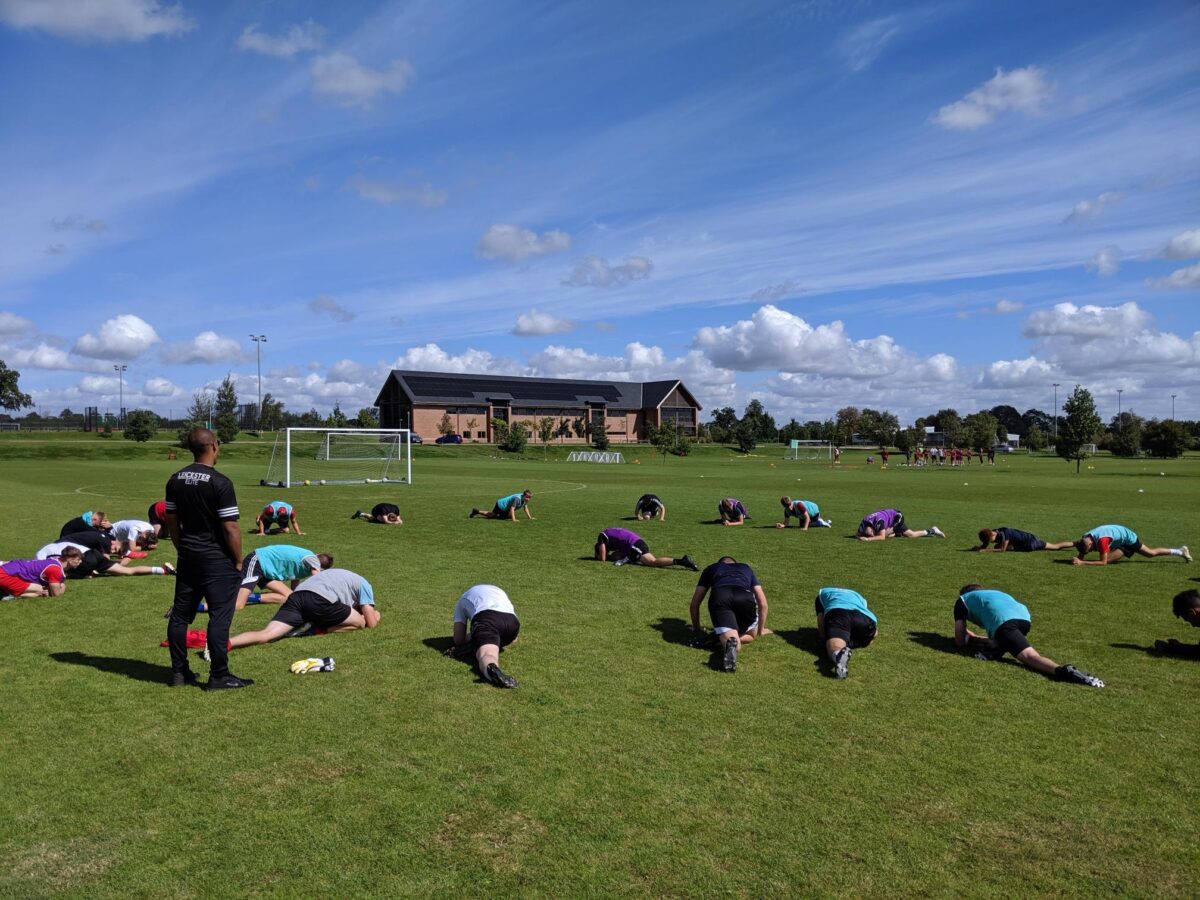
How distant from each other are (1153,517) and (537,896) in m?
27.4

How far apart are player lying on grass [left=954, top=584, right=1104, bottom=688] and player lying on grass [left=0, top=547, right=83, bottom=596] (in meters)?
12.6

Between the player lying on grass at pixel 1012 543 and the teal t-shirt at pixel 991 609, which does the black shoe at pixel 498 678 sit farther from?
the player lying on grass at pixel 1012 543

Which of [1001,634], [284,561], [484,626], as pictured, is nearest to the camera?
[484,626]

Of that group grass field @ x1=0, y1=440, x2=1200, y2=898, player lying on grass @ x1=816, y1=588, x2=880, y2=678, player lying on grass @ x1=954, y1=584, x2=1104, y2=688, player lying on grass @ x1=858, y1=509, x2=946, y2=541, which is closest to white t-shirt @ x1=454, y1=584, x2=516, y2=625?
grass field @ x1=0, y1=440, x2=1200, y2=898

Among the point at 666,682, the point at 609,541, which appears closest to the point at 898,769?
the point at 666,682

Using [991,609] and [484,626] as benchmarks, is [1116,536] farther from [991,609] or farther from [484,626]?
[484,626]

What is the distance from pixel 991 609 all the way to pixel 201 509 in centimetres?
850

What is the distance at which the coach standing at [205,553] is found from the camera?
25.3ft

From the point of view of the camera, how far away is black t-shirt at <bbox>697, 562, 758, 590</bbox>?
9781 millimetres

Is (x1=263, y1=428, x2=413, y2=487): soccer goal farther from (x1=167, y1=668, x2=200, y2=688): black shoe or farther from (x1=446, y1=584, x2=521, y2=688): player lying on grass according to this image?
(x1=167, y1=668, x2=200, y2=688): black shoe

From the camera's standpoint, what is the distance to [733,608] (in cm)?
954

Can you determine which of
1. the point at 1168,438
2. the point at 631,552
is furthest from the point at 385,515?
the point at 1168,438

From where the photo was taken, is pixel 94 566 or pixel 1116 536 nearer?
pixel 94 566

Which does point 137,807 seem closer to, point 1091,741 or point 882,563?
point 1091,741
